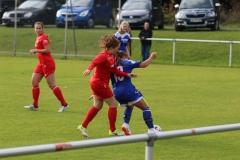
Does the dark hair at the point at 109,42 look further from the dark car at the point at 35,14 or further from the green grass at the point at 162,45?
the dark car at the point at 35,14

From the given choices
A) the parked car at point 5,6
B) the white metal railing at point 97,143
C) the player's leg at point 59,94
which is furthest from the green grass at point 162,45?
the white metal railing at point 97,143

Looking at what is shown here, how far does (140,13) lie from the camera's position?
106 ft

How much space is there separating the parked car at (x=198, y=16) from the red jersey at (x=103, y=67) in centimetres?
2287

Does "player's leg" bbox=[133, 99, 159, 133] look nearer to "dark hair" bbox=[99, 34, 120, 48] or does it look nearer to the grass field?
the grass field

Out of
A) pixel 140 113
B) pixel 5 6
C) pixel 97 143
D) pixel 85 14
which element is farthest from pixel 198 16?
pixel 97 143

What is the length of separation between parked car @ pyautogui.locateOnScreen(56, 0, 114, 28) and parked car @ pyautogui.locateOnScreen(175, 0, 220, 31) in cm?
369

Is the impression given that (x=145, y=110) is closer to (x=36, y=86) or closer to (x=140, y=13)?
(x=36, y=86)

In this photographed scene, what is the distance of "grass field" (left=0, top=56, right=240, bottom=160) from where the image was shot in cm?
821

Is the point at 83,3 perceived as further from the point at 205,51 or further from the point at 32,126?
the point at 32,126

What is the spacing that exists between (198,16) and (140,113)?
788 inches

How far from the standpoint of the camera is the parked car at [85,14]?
30.1 metres

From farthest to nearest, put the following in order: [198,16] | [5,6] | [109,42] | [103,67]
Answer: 1. [5,6]
2. [198,16]
3. [103,67]
4. [109,42]

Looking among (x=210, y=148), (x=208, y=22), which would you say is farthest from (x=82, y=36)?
(x=210, y=148)

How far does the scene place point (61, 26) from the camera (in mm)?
30375
